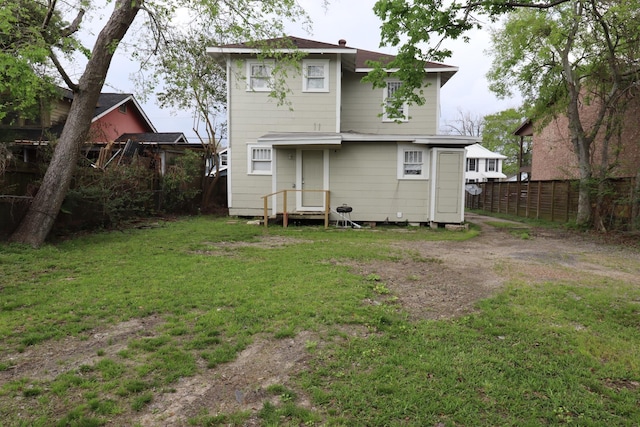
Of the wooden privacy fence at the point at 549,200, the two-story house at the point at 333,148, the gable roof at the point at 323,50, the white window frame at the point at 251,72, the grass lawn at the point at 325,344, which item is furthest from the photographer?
the white window frame at the point at 251,72

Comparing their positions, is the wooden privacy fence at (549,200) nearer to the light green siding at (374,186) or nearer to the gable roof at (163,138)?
the light green siding at (374,186)

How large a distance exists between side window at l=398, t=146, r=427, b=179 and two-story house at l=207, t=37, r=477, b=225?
31 mm

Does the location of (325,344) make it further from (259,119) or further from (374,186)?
(259,119)

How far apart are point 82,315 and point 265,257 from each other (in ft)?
11.5

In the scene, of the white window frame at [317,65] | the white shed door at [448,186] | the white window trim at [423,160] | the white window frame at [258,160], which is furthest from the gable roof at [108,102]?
the white shed door at [448,186]

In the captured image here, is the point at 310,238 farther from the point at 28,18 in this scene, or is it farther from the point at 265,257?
the point at 28,18

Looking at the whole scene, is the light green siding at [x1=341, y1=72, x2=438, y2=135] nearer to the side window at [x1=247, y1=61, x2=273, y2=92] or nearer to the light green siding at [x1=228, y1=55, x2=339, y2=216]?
the light green siding at [x1=228, y1=55, x2=339, y2=216]

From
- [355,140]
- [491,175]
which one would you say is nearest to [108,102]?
[355,140]

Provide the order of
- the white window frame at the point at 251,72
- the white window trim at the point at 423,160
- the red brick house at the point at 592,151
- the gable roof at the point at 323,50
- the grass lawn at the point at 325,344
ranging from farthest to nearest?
1. the white window frame at the point at 251,72
2. the red brick house at the point at 592,151
3. the gable roof at the point at 323,50
4. the white window trim at the point at 423,160
5. the grass lawn at the point at 325,344

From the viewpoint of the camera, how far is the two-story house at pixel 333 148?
12.1 meters

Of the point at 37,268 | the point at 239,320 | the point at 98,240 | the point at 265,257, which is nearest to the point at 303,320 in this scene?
the point at 239,320

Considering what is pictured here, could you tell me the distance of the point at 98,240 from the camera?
870 centimetres

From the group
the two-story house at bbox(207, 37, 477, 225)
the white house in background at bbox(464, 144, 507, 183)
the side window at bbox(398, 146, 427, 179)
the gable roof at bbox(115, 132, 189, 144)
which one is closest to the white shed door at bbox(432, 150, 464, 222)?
the two-story house at bbox(207, 37, 477, 225)

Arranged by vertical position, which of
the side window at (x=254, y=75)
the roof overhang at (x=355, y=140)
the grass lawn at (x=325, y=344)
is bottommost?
the grass lawn at (x=325, y=344)
